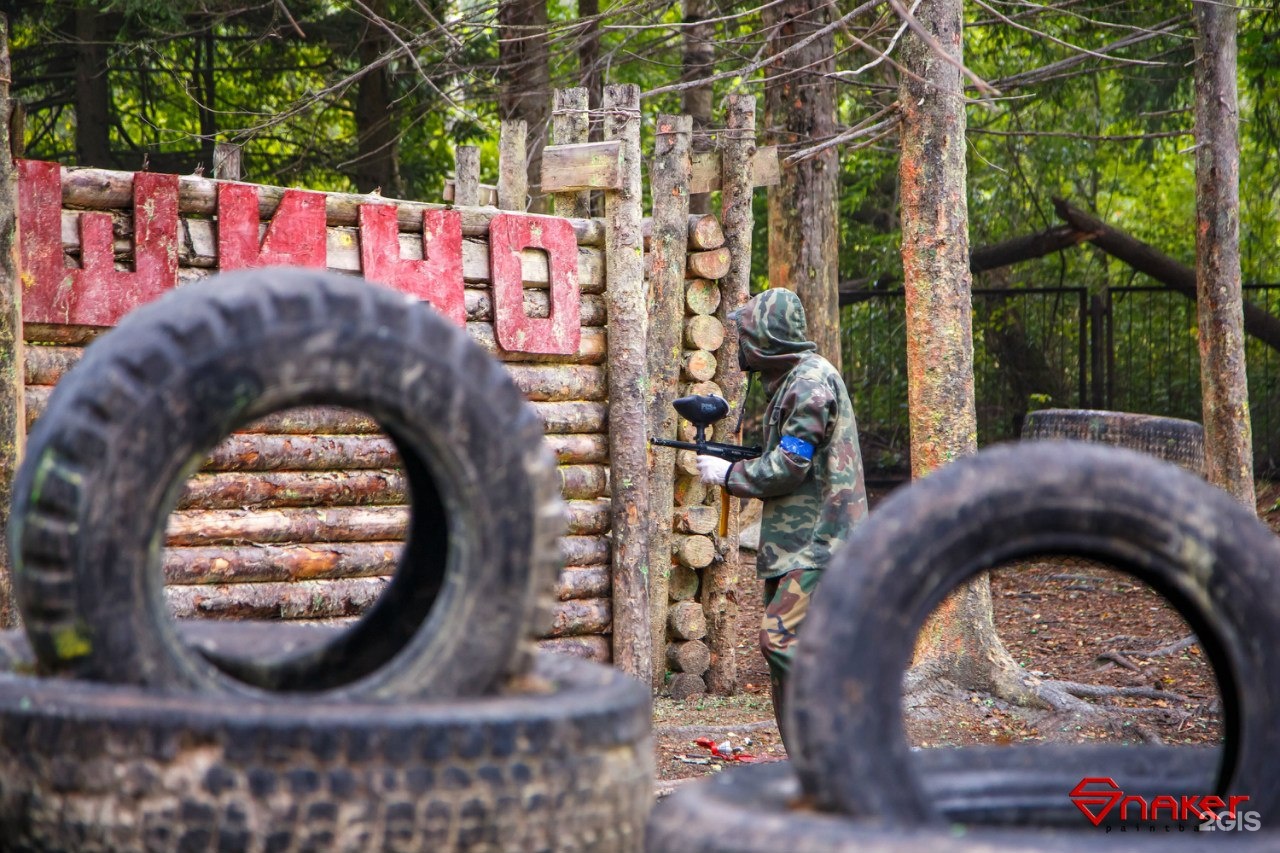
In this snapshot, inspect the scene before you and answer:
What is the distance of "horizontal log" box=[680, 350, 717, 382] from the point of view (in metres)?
8.22

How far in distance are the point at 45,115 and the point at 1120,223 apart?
16218 millimetres

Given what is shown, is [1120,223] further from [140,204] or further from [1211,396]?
[140,204]

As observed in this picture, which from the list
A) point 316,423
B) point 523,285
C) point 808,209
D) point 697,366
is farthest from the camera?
point 808,209

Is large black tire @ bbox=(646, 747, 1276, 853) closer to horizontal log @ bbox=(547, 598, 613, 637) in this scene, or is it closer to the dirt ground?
the dirt ground

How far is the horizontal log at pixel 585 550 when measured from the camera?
7.60m

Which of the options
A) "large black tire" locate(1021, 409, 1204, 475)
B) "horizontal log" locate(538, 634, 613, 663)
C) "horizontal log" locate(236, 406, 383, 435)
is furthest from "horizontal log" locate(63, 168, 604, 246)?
"large black tire" locate(1021, 409, 1204, 475)

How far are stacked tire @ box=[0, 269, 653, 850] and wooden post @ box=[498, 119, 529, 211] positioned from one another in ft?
21.4

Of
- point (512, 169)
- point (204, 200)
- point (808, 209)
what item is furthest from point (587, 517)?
point (808, 209)

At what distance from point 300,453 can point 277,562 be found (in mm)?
539

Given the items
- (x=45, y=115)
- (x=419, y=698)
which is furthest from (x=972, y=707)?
(x=45, y=115)

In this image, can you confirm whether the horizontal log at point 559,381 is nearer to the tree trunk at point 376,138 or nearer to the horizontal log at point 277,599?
the horizontal log at point 277,599

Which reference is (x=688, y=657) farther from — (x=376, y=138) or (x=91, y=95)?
(x=91, y=95)

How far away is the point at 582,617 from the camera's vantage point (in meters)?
7.62

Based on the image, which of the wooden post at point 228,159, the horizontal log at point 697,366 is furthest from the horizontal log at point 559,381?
the wooden post at point 228,159
